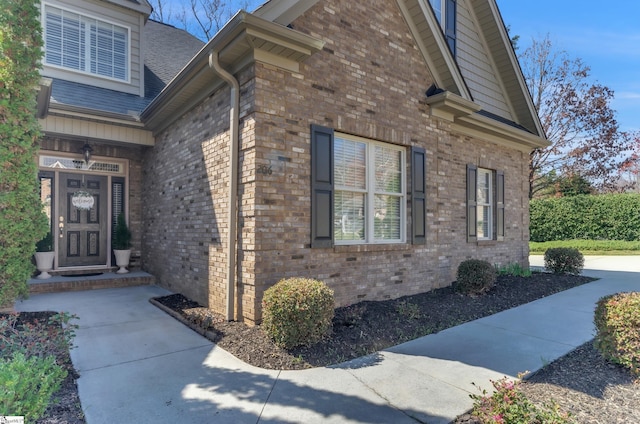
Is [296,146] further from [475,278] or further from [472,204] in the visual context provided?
[472,204]

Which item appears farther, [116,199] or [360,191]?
[116,199]

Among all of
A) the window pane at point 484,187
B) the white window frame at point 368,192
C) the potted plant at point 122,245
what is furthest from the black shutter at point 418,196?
the potted plant at point 122,245

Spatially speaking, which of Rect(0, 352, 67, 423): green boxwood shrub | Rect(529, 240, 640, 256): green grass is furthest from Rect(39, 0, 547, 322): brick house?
Rect(529, 240, 640, 256): green grass

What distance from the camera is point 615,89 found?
1847 centimetres

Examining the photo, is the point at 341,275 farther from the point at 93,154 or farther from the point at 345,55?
the point at 93,154

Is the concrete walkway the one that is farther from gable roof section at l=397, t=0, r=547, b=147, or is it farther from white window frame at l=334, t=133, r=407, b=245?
gable roof section at l=397, t=0, r=547, b=147

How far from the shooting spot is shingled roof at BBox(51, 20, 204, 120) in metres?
7.47

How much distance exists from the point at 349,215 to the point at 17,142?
4523 millimetres

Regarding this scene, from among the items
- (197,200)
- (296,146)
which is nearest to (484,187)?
(296,146)

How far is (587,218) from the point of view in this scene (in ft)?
60.9

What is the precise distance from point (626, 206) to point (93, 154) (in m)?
21.8

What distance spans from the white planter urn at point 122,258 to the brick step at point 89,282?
194 mm

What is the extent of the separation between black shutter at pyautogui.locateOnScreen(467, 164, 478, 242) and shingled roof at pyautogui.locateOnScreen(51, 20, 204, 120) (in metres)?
7.45

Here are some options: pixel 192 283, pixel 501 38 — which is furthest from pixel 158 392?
pixel 501 38
